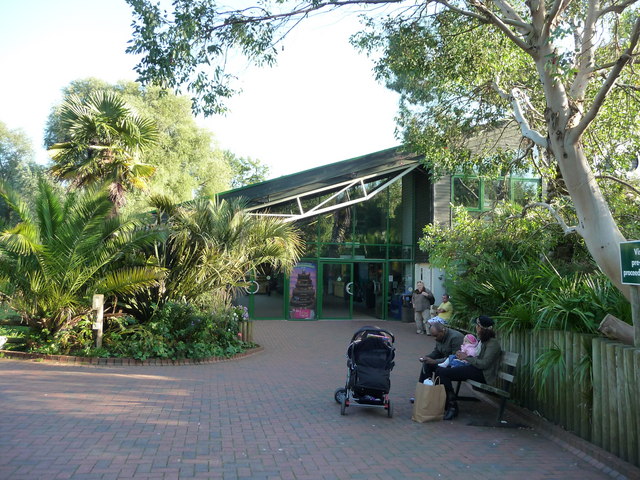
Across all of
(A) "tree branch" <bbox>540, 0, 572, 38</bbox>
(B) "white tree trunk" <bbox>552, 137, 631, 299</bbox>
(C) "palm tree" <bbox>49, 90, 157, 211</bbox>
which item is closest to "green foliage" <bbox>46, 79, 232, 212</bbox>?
(C) "palm tree" <bbox>49, 90, 157, 211</bbox>

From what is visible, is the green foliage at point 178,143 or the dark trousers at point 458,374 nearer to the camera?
the dark trousers at point 458,374

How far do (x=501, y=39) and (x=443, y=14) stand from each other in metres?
1.37

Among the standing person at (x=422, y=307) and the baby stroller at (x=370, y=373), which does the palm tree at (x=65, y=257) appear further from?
the standing person at (x=422, y=307)

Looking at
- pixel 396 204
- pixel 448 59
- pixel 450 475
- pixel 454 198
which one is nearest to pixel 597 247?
pixel 450 475

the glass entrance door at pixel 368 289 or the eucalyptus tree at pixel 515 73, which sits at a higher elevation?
the eucalyptus tree at pixel 515 73

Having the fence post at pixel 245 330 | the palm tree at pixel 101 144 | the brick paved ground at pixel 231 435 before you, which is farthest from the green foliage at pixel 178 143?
the brick paved ground at pixel 231 435

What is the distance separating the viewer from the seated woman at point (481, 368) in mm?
7598

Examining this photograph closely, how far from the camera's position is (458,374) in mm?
7695

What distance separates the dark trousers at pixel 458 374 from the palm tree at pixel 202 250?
654 centimetres

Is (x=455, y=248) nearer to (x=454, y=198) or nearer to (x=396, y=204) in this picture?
(x=454, y=198)

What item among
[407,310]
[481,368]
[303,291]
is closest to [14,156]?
[303,291]

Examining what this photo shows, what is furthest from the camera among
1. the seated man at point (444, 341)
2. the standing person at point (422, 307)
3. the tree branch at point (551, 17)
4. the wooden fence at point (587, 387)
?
the standing person at point (422, 307)

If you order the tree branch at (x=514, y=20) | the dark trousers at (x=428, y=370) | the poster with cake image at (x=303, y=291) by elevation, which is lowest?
the dark trousers at (x=428, y=370)

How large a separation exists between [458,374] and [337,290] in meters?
14.2
